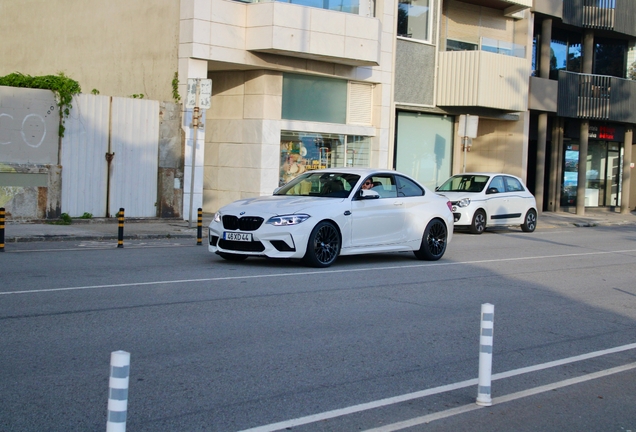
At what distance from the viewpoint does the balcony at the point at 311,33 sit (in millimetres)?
21641

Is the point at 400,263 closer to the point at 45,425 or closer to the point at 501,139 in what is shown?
the point at 45,425

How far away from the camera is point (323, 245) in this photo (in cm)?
1249

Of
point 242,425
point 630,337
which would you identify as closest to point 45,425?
point 242,425

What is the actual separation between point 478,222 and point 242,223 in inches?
443

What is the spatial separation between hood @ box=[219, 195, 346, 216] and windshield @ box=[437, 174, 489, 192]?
35.2 feet

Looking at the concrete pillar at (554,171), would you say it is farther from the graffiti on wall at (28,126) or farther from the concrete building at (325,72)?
the graffiti on wall at (28,126)

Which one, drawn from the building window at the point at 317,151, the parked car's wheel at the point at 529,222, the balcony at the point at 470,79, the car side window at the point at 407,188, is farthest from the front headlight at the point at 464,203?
the car side window at the point at 407,188

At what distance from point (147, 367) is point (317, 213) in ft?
20.1

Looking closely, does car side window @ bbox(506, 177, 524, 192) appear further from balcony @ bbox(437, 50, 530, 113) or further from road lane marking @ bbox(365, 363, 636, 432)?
road lane marking @ bbox(365, 363, 636, 432)

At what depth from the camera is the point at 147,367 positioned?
6375 mm

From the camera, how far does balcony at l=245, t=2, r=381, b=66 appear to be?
2164 cm

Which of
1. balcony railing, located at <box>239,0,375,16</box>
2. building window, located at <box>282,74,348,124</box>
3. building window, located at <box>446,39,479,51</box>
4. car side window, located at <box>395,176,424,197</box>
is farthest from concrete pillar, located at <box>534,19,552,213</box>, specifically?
car side window, located at <box>395,176,424,197</box>

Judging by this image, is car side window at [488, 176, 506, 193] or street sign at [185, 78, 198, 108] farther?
car side window at [488, 176, 506, 193]

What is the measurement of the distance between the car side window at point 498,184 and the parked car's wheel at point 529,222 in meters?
1.34
